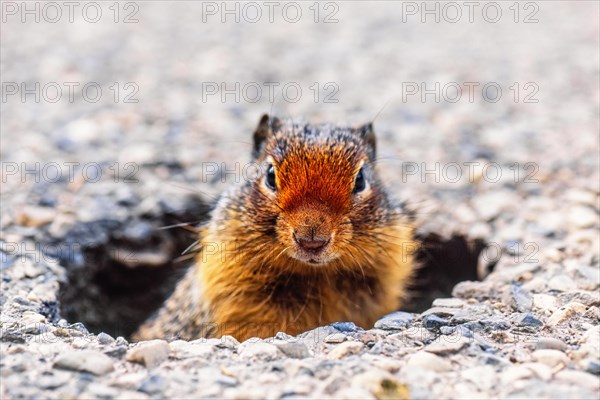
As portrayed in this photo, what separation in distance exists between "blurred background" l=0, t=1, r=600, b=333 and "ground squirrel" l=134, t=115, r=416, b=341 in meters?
0.83

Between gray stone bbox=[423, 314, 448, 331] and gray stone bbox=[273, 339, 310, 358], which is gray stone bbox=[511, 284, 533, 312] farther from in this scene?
gray stone bbox=[273, 339, 310, 358]

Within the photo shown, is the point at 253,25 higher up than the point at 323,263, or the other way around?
the point at 253,25

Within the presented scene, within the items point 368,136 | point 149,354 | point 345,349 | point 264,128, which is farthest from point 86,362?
point 368,136

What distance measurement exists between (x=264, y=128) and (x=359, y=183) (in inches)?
34.9

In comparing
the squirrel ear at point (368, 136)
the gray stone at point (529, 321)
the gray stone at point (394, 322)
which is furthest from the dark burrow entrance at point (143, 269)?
the gray stone at point (394, 322)

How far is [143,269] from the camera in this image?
18.0 feet

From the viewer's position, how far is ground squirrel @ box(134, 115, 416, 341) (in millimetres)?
3779

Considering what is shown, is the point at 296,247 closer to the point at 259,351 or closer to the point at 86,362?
the point at 259,351

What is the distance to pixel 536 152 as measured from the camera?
229 inches

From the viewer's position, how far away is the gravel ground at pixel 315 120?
2.97m

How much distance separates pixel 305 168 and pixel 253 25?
480cm

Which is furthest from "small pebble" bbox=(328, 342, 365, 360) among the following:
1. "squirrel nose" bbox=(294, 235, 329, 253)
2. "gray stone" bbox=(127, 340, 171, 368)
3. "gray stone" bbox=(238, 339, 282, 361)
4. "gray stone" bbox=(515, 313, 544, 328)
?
"gray stone" bbox=(515, 313, 544, 328)

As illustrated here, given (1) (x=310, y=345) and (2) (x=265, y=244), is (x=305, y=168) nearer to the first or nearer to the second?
(2) (x=265, y=244)

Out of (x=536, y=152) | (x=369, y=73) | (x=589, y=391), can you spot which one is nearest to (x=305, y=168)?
(x=589, y=391)
